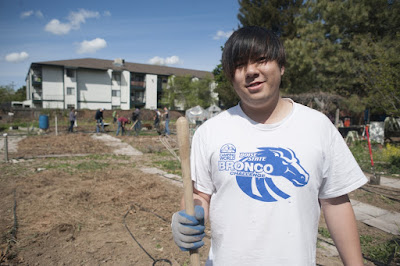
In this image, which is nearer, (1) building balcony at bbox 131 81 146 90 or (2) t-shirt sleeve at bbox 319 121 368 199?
(2) t-shirt sleeve at bbox 319 121 368 199

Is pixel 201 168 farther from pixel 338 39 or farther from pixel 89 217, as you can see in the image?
pixel 338 39

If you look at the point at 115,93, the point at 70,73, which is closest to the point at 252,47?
the point at 70,73

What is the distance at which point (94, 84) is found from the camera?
137 feet

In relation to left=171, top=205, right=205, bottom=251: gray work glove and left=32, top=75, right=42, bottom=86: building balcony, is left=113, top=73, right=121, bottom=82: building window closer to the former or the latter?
left=32, top=75, right=42, bottom=86: building balcony

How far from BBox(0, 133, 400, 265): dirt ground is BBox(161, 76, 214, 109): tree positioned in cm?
3945

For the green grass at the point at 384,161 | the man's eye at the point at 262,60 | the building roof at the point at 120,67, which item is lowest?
the green grass at the point at 384,161

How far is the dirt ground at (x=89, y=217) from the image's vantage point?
3227mm

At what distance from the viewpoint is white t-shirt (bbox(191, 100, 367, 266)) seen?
1141mm

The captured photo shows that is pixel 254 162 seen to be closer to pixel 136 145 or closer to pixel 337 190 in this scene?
pixel 337 190

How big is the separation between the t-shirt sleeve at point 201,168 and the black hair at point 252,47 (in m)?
0.41

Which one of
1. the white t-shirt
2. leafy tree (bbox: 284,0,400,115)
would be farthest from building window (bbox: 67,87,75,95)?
the white t-shirt

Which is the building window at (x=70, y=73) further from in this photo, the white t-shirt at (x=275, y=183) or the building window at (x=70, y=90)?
the white t-shirt at (x=275, y=183)

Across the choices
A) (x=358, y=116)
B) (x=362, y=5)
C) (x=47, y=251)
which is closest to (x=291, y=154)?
(x=47, y=251)

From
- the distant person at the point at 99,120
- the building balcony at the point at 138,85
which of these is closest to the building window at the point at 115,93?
the building balcony at the point at 138,85
